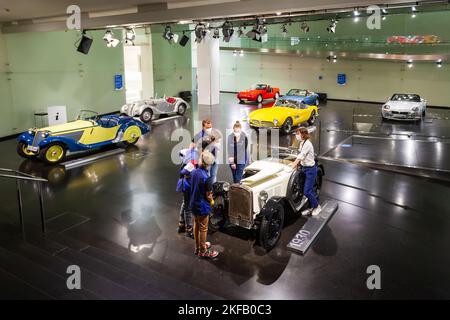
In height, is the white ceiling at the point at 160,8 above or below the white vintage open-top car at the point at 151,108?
above

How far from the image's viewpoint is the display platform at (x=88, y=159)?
35.0ft

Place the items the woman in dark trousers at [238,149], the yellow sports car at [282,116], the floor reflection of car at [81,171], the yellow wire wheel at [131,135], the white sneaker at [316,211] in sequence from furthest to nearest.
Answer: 1. the yellow sports car at [282,116]
2. the yellow wire wheel at [131,135]
3. the floor reflection of car at [81,171]
4. the woman in dark trousers at [238,149]
5. the white sneaker at [316,211]

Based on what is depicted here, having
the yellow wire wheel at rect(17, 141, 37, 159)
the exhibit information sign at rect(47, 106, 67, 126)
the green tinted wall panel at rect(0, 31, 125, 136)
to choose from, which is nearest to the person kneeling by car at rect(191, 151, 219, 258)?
the yellow wire wheel at rect(17, 141, 37, 159)

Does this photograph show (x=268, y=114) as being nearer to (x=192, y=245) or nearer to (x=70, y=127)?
(x=70, y=127)

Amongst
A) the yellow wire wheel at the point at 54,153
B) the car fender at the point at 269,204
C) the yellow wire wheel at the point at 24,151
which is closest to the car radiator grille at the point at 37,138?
the yellow wire wheel at the point at 54,153

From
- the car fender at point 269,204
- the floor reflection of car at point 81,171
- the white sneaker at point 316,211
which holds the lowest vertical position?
the white sneaker at point 316,211

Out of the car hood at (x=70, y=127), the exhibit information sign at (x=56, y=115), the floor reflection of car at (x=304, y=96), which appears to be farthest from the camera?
the floor reflection of car at (x=304, y=96)

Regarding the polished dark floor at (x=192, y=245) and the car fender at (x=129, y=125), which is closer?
the polished dark floor at (x=192, y=245)

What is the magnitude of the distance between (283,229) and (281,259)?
105 centimetres

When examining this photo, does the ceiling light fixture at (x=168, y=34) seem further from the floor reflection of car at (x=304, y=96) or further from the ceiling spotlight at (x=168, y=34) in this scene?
the floor reflection of car at (x=304, y=96)

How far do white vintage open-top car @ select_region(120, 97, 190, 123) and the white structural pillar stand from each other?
3.14 metres

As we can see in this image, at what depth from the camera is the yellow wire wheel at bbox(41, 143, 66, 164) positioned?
420 inches

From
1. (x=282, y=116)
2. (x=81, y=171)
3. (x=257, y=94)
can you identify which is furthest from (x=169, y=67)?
(x=81, y=171)

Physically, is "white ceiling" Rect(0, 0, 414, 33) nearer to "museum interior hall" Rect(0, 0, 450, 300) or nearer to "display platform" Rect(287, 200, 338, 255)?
"museum interior hall" Rect(0, 0, 450, 300)
